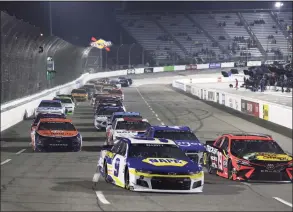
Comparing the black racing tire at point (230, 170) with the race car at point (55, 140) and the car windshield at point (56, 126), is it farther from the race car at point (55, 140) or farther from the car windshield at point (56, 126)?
the car windshield at point (56, 126)

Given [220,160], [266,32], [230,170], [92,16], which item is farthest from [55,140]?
[266,32]

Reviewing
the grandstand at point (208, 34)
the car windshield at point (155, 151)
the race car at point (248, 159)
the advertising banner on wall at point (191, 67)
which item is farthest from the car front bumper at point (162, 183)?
the grandstand at point (208, 34)

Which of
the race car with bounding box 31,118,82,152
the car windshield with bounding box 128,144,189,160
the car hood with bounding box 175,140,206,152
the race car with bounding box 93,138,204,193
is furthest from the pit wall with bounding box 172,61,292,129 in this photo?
the race car with bounding box 93,138,204,193

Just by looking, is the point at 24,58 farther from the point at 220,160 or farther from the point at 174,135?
the point at 220,160

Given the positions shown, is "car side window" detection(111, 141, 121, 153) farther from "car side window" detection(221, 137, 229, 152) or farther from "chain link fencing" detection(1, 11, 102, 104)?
"chain link fencing" detection(1, 11, 102, 104)

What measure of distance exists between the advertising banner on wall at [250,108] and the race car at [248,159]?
21.5 m

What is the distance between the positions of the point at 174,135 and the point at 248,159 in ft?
15.1

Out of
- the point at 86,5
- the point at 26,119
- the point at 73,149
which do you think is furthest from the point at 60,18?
the point at 73,149

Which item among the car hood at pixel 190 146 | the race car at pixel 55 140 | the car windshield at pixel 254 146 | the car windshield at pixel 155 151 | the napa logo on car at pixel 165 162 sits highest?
the car windshield at pixel 155 151

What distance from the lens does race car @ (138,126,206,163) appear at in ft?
57.2

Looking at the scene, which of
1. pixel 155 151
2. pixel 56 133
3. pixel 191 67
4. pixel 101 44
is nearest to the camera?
pixel 155 151

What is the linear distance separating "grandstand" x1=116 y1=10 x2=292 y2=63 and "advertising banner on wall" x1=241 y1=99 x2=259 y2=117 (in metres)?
71.5

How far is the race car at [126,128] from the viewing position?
22.7 metres

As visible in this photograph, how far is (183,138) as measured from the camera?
62.1 ft
